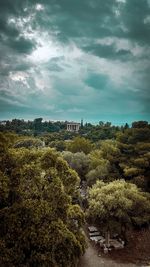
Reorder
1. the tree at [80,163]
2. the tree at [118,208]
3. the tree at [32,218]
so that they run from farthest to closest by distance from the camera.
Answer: the tree at [80,163] < the tree at [118,208] < the tree at [32,218]

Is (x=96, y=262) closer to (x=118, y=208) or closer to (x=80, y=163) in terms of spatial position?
(x=118, y=208)

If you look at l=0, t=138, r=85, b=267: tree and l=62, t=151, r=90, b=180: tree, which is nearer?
l=0, t=138, r=85, b=267: tree

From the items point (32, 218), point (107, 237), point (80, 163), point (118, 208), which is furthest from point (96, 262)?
point (80, 163)

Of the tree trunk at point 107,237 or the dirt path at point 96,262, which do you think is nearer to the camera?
the dirt path at point 96,262

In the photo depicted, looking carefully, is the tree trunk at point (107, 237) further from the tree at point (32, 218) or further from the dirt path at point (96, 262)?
the tree at point (32, 218)

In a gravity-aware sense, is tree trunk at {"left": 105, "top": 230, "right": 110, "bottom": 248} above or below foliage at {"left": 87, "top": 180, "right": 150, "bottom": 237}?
below

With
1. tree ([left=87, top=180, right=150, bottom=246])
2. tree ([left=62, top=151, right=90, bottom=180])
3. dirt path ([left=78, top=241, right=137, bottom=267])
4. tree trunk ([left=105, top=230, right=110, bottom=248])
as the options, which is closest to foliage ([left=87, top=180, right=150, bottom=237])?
tree ([left=87, top=180, right=150, bottom=246])

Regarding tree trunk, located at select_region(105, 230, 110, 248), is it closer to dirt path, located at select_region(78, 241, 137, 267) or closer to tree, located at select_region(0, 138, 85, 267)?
dirt path, located at select_region(78, 241, 137, 267)

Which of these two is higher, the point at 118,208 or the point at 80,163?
the point at 80,163

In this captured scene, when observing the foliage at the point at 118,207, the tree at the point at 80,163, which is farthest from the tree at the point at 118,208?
the tree at the point at 80,163

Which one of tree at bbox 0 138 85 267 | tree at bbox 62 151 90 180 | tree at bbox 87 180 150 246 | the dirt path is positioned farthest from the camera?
tree at bbox 62 151 90 180
